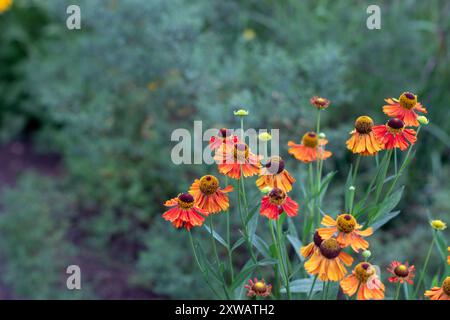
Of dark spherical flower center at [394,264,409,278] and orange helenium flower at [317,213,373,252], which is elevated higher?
orange helenium flower at [317,213,373,252]

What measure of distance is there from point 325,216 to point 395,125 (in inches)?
10.9

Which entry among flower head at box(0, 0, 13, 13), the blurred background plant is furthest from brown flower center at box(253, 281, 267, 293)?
flower head at box(0, 0, 13, 13)

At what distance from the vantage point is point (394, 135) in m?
1.38

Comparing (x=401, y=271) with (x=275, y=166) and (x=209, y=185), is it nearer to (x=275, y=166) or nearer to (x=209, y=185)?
(x=275, y=166)

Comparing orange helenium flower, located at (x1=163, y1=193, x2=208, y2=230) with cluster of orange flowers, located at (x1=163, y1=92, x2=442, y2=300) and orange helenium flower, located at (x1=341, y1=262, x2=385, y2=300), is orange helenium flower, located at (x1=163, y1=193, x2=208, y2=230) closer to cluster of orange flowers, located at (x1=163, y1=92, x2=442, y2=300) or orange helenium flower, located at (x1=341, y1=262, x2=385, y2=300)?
cluster of orange flowers, located at (x1=163, y1=92, x2=442, y2=300)

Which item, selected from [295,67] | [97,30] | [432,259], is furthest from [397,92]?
[97,30]

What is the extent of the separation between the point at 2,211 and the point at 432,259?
2.34m

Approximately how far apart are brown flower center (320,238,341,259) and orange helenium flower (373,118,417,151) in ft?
0.93

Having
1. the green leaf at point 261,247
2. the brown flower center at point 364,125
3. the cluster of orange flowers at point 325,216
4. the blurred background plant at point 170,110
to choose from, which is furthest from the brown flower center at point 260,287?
the blurred background plant at point 170,110

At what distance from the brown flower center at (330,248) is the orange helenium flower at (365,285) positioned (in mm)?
77

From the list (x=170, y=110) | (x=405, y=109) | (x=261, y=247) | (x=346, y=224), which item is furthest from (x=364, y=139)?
(x=170, y=110)

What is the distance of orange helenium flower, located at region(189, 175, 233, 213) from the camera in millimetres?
1346

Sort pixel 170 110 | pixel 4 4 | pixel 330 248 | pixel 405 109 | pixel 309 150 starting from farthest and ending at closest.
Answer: pixel 4 4
pixel 170 110
pixel 309 150
pixel 405 109
pixel 330 248
